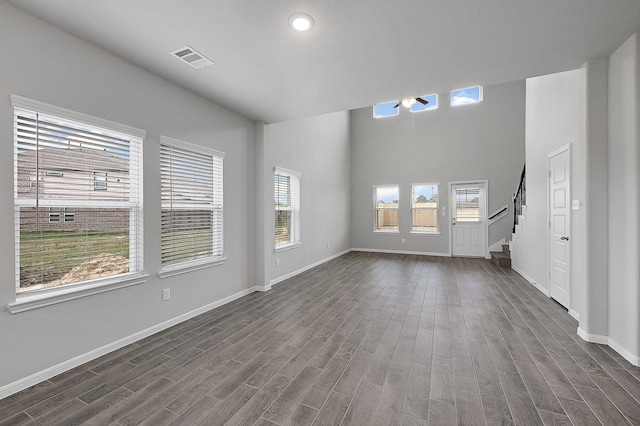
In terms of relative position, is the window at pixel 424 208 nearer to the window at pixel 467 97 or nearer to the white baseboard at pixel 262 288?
the window at pixel 467 97

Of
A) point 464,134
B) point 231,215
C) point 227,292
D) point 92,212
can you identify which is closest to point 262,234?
point 231,215

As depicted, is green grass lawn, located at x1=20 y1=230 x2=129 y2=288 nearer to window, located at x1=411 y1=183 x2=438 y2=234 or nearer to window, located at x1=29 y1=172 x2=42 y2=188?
window, located at x1=29 y1=172 x2=42 y2=188

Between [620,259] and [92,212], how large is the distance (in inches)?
190

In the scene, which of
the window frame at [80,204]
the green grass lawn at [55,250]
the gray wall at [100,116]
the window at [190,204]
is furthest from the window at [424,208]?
the green grass lawn at [55,250]

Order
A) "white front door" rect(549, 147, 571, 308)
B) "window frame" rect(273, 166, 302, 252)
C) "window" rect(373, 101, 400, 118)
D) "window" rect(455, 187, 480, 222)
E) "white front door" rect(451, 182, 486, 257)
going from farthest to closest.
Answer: "window" rect(373, 101, 400, 118)
"window" rect(455, 187, 480, 222)
"white front door" rect(451, 182, 486, 257)
"window frame" rect(273, 166, 302, 252)
"white front door" rect(549, 147, 571, 308)

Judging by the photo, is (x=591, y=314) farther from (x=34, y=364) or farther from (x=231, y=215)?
(x=34, y=364)

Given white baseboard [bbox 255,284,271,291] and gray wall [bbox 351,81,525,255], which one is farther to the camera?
gray wall [bbox 351,81,525,255]

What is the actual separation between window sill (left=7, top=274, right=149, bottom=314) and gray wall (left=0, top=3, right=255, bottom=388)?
0.05 meters

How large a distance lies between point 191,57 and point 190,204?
5.39 ft

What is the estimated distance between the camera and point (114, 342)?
8.50 ft

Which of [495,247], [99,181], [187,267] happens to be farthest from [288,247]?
[495,247]

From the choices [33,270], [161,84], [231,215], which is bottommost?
[33,270]

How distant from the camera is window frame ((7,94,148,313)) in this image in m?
2.04

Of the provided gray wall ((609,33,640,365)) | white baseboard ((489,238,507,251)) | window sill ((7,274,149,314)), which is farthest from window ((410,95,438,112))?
window sill ((7,274,149,314))
